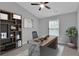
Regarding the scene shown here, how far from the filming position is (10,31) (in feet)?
5.18

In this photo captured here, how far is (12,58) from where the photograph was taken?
156cm

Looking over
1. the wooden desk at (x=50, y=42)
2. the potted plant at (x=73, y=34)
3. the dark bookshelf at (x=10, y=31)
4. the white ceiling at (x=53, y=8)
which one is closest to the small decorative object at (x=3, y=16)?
the dark bookshelf at (x=10, y=31)

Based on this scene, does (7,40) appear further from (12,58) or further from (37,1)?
(37,1)

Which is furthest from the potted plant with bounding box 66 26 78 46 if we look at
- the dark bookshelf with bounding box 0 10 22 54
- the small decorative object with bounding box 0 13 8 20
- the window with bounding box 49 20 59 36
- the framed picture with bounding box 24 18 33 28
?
the small decorative object with bounding box 0 13 8 20

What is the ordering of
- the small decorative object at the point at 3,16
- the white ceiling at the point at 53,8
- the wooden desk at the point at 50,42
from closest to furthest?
the small decorative object at the point at 3,16 < the white ceiling at the point at 53,8 < the wooden desk at the point at 50,42

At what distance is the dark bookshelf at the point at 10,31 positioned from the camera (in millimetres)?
1489

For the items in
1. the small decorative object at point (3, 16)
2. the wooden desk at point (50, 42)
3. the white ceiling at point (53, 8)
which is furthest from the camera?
the wooden desk at point (50, 42)

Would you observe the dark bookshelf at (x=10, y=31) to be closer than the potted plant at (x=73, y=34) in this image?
Yes

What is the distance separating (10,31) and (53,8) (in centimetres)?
81

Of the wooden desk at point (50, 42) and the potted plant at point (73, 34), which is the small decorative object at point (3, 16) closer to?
the wooden desk at point (50, 42)

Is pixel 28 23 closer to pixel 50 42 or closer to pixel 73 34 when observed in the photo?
pixel 50 42

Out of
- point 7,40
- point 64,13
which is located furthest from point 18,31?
point 64,13

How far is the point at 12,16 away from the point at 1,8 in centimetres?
20

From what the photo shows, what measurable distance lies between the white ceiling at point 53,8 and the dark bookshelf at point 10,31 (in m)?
0.23
